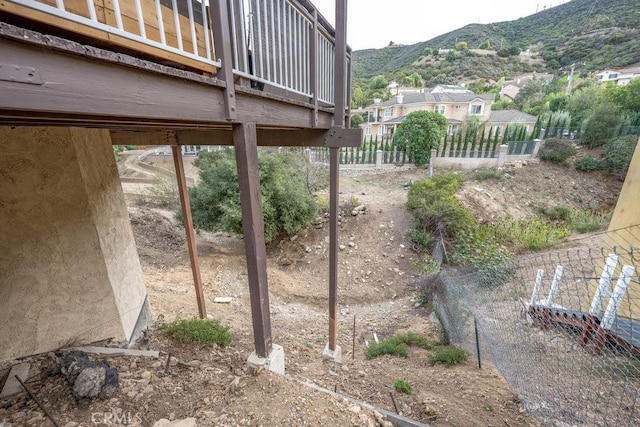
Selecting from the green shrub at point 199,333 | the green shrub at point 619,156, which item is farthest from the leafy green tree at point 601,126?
the green shrub at point 199,333

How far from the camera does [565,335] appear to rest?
251cm

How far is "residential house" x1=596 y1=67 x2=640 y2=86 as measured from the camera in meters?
27.0

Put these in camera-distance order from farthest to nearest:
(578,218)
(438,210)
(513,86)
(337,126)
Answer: (513,86) → (578,218) → (438,210) → (337,126)

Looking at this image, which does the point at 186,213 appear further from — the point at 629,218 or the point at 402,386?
the point at 629,218

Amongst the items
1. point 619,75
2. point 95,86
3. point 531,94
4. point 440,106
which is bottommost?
point 95,86

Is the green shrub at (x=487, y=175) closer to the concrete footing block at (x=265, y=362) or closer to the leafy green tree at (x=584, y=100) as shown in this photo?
the concrete footing block at (x=265, y=362)

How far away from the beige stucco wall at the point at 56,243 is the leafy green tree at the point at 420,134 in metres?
14.1

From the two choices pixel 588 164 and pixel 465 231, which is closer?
pixel 465 231

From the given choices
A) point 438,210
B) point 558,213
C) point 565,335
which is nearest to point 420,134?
point 558,213

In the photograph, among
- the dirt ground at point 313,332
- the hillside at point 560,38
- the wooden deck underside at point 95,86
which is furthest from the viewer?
the hillside at point 560,38

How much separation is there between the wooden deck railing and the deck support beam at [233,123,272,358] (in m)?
0.40

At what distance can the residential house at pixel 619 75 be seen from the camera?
27027 millimetres

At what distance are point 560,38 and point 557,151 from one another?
43.8 metres

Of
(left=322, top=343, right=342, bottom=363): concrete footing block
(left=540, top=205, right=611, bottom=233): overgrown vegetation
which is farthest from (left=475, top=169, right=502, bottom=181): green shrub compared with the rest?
(left=322, top=343, right=342, bottom=363): concrete footing block
